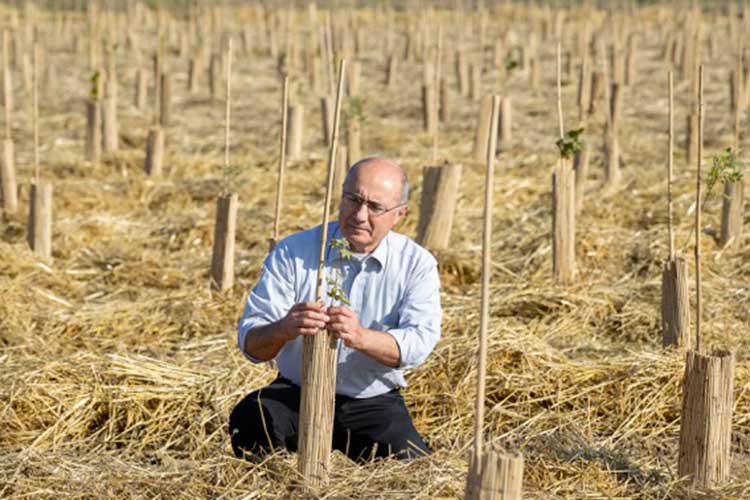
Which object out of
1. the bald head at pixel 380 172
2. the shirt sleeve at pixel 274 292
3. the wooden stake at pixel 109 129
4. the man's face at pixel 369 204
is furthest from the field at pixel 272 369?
the bald head at pixel 380 172

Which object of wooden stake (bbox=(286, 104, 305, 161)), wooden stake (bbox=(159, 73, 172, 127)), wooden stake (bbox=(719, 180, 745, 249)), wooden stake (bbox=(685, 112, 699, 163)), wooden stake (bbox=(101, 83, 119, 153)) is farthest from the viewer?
wooden stake (bbox=(159, 73, 172, 127))

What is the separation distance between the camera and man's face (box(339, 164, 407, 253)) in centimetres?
305

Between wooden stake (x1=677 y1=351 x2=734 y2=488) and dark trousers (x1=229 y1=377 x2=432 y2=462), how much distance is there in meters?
0.72

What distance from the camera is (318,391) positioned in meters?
2.75

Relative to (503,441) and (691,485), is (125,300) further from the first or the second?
(691,485)

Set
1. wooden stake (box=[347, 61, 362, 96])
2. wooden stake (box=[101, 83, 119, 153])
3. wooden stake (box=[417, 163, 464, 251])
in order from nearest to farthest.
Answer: wooden stake (box=[417, 163, 464, 251]) < wooden stake (box=[101, 83, 119, 153]) < wooden stake (box=[347, 61, 362, 96])

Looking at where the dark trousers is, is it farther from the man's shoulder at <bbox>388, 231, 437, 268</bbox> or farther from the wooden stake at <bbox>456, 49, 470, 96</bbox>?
the wooden stake at <bbox>456, 49, 470, 96</bbox>

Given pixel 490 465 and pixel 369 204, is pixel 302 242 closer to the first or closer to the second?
pixel 369 204

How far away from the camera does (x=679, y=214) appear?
6.31 m

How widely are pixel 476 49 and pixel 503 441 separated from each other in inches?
486

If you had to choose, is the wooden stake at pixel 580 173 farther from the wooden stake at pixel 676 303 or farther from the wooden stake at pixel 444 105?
the wooden stake at pixel 444 105

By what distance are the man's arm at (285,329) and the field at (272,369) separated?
0.31 meters

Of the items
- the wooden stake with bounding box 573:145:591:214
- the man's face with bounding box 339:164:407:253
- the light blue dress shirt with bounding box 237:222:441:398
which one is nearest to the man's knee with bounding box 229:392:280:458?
the light blue dress shirt with bounding box 237:222:441:398

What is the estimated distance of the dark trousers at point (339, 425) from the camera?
3158mm
